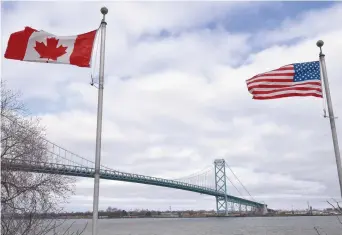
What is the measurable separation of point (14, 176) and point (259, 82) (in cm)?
642

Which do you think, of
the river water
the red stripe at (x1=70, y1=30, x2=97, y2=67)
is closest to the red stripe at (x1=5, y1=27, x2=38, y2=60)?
the red stripe at (x1=70, y1=30, x2=97, y2=67)

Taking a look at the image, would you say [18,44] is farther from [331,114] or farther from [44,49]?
[331,114]

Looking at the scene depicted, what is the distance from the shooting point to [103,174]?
2002 inches

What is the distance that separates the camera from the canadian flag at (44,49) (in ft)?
26.0

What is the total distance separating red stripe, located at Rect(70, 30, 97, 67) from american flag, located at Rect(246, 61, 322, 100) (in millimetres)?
3138

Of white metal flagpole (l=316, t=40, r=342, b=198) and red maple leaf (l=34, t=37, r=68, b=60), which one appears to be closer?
white metal flagpole (l=316, t=40, r=342, b=198)

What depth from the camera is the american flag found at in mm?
8422

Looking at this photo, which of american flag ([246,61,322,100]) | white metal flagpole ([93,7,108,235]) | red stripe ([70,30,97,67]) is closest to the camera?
white metal flagpole ([93,7,108,235])

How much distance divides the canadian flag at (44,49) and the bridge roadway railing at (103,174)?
12.4 ft

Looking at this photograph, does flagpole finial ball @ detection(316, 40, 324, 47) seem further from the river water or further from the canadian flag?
the river water

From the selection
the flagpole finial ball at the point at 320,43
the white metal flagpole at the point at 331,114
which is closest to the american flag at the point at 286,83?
the white metal flagpole at the point at 331,114

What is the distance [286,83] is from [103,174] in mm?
44192

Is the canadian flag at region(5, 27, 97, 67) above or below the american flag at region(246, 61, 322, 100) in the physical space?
above

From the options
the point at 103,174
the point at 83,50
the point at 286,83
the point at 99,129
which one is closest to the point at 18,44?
the point at 83,50
